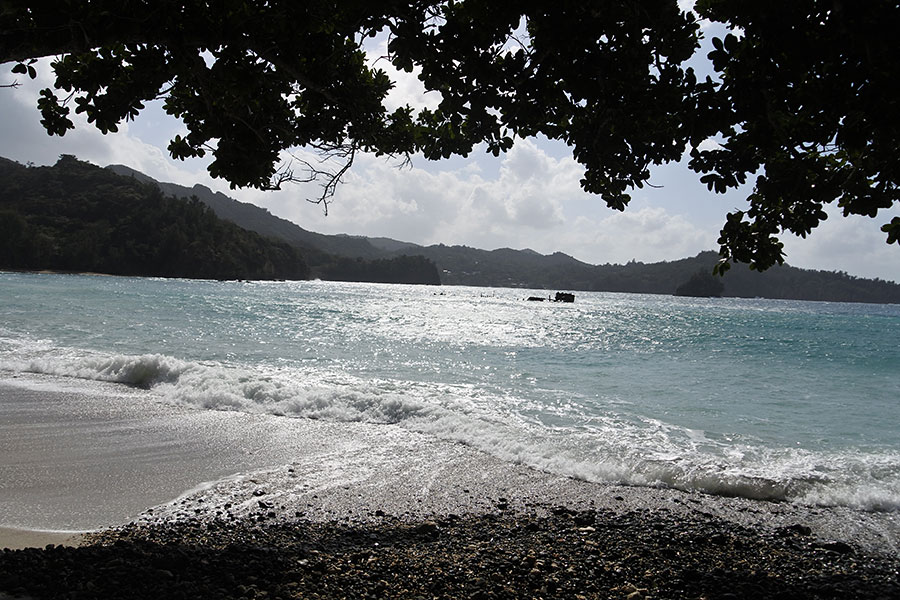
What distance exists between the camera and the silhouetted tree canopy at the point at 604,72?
4.07 metres

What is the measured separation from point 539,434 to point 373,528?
469cm

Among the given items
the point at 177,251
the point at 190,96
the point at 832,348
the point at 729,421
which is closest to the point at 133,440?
the point at 190,96

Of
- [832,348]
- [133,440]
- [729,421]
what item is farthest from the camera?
[832,348]

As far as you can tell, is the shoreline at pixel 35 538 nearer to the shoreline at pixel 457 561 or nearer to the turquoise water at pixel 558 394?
the shoreline at pixel 457 561

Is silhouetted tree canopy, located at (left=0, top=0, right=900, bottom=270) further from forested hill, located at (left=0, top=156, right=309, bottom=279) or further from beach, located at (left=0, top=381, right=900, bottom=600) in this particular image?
forested hill, located at (left=0, top=156, right=309, bottom=279)

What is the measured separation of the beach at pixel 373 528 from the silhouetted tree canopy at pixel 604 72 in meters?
3.16

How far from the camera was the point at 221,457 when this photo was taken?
679 centimetres

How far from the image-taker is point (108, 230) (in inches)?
4904

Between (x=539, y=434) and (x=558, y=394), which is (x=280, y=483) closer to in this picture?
(x=539, y=434)

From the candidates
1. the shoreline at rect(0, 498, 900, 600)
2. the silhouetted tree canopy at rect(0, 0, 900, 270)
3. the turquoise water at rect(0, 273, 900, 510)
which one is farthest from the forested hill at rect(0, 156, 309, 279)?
the shoreline at rect(0, 498, 900, 600)

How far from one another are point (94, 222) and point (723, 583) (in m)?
157


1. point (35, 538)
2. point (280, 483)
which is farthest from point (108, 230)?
point (35, 538)

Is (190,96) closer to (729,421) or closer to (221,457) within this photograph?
(221,457)

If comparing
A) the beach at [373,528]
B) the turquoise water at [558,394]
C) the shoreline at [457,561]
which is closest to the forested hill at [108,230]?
the turquoise water at [558,394]
